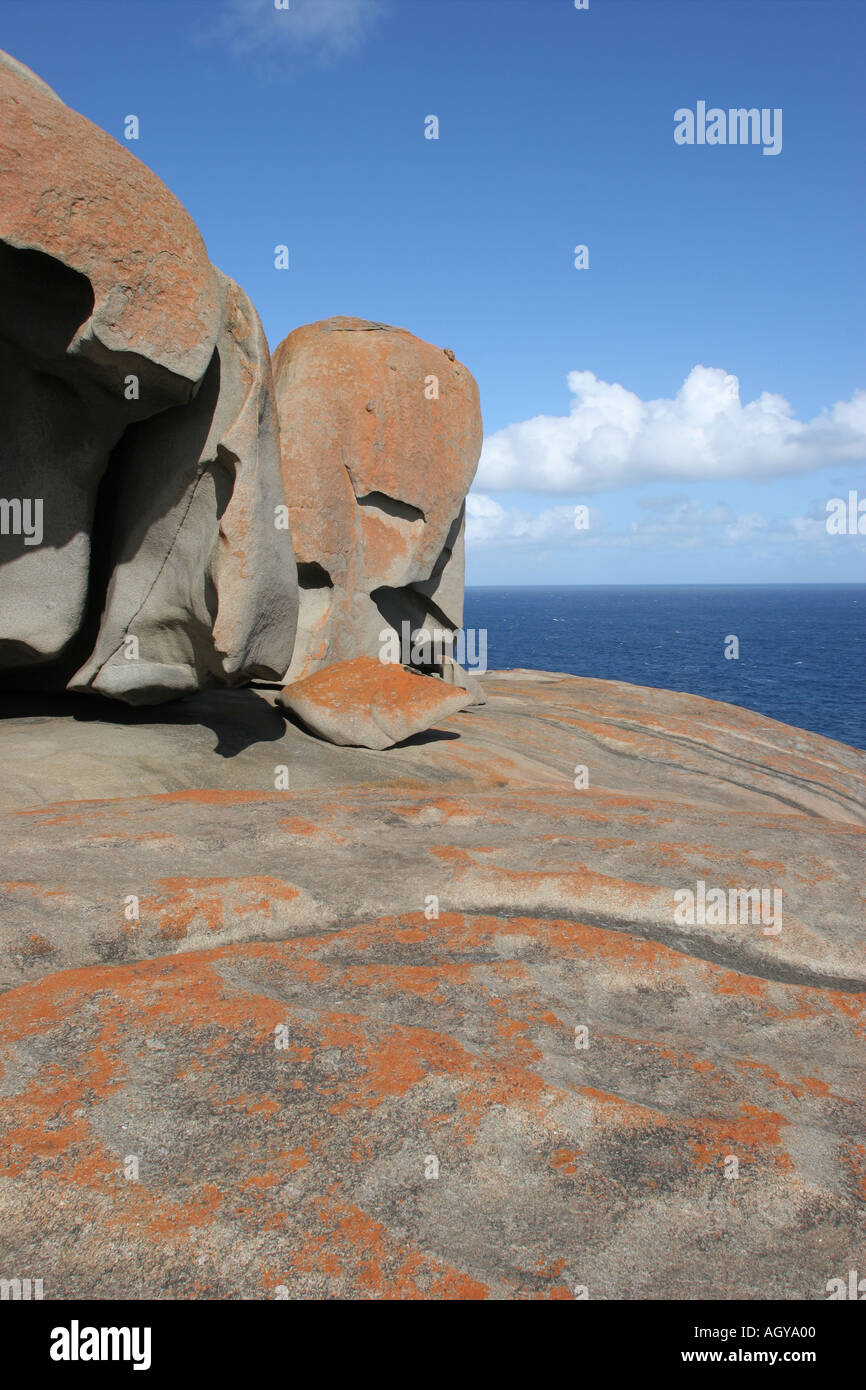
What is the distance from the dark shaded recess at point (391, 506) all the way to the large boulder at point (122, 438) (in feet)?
13.0

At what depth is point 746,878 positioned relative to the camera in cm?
687

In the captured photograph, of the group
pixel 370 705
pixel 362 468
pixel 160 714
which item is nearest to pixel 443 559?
pixel 362 468

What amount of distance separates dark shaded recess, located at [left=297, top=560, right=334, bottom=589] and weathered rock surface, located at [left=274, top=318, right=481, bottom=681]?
0.01 metres

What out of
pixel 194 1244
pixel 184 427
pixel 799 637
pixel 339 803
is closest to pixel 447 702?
pixel 339 803

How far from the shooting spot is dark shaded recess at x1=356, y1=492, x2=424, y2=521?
45.1 ft

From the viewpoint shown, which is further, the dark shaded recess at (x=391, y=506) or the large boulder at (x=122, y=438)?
the dark shaded recess at (x=391, y=506)

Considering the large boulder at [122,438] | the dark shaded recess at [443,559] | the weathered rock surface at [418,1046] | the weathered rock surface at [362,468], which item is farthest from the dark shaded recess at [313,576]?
the weathered rock surface at [418,1046]

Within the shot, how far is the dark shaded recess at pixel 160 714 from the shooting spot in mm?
10516

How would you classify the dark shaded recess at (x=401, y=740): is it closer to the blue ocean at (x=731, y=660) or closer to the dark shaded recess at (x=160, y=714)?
the dark shaded recess at (x=160, y=714)

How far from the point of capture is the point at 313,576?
1330 centimetres

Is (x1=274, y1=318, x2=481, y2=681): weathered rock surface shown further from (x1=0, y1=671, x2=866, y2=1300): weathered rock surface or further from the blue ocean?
the blue ocean

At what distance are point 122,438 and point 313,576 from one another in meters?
3.94

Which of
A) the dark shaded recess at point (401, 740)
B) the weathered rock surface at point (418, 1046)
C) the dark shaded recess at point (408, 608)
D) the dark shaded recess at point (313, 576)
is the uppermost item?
the dark shaded recess at point (313, 576)
